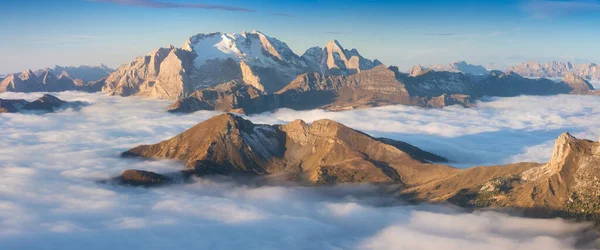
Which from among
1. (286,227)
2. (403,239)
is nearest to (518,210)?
(403,239)

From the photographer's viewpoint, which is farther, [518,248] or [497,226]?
[497,226]

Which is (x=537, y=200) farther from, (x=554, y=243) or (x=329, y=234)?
(x=329, y=234)

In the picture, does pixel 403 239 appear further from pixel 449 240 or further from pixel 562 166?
pixel 562 166

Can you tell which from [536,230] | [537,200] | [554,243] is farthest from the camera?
[537,200]

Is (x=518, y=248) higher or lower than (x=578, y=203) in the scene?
lower

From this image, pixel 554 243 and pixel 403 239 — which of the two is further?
pixel 403 239

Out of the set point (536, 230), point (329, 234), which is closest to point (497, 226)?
point (536, 230)

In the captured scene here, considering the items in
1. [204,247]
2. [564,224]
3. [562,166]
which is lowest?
[204,247]

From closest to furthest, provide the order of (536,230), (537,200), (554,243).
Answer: (554,243), (536,230), (537,200)

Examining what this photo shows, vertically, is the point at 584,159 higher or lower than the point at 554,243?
higher
